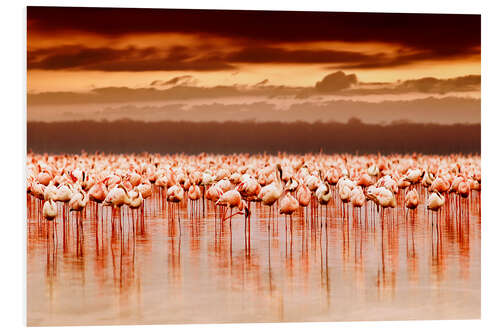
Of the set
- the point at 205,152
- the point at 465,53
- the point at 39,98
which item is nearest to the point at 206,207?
the point at 205,152

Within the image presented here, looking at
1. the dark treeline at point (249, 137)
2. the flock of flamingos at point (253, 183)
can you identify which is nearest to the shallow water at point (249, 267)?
the flock of flamingos at point (253, 183)

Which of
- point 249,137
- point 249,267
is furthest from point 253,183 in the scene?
point 249,267

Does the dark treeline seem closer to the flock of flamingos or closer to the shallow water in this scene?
the flock of flamingos

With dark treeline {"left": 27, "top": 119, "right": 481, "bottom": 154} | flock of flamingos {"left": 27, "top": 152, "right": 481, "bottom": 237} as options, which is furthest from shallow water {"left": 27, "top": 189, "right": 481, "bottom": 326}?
dark treeline {"left": 27, "top": 119, "right": 481, "bottom": 154}

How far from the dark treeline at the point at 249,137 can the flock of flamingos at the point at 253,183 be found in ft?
0.21

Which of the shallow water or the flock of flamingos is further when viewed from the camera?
the flock of flamingos

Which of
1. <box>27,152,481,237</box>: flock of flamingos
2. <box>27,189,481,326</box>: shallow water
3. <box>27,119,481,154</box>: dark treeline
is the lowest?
<box>27,189,481,326</box>: shallow water

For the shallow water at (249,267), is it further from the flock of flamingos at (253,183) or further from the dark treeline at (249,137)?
the dark treeline at (249,137)

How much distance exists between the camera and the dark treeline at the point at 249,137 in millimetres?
4547

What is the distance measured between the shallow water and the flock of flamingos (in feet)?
0.20

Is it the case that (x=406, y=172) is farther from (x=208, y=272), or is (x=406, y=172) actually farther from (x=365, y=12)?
(x=208, y=272)

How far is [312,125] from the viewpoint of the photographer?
15.3 feet

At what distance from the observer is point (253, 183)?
15.6 ft

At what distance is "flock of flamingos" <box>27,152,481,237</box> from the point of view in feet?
15.2
